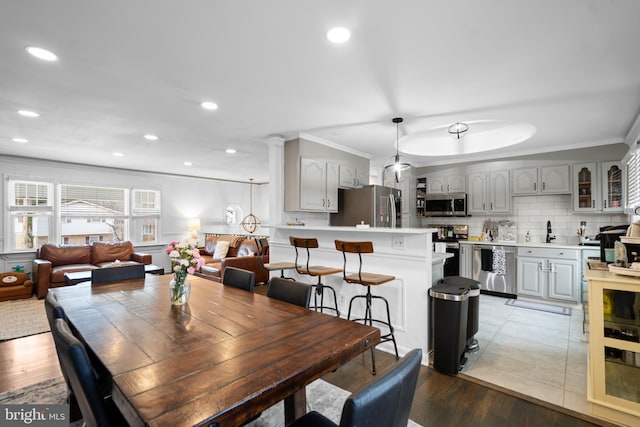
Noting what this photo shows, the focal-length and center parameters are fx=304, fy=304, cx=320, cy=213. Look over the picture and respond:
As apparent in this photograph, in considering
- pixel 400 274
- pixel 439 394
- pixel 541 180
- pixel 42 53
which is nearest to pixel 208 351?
pixel 439 394

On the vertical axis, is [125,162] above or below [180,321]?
above

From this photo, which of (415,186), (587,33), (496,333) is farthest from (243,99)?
(415,186)

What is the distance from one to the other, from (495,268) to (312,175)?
3370mm

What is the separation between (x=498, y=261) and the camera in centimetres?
494

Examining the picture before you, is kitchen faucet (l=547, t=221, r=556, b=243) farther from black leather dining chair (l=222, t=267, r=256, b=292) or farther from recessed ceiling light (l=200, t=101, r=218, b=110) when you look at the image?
recessed ceiling light (l=200, t=101, r=218, b=110)

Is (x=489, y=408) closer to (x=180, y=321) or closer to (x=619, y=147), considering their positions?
(x=180, y=321)

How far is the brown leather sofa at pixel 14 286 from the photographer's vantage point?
4.75m

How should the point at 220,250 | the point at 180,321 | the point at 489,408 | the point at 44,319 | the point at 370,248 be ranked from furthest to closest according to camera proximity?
the point at 220,250 < the point at 44,319 < the point at 370,248 < the point at 489,408 < the point at 180,321

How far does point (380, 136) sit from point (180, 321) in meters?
3.41

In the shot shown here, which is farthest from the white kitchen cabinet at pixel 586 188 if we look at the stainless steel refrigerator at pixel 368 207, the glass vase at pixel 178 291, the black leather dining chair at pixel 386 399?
the glass vase at pixel 178 291

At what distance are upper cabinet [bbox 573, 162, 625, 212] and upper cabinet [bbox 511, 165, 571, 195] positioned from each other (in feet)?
0.44

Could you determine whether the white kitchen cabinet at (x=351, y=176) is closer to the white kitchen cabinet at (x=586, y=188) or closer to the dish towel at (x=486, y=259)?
the dish towel at (x=486, y=259)

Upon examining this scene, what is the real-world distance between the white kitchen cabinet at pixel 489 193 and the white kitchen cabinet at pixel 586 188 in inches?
35.0

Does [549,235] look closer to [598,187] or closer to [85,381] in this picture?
[598,187]
